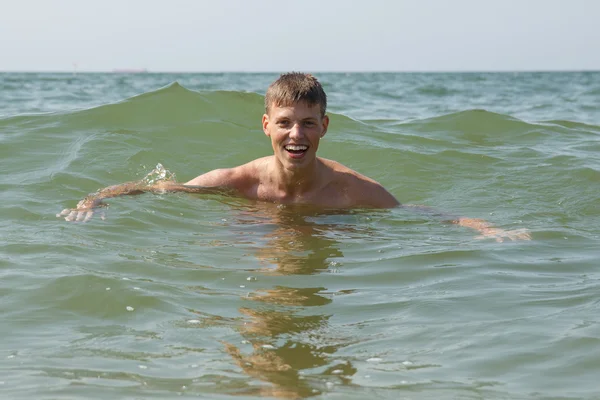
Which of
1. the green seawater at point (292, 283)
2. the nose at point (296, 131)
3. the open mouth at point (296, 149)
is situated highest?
the nose at point (296, 131)

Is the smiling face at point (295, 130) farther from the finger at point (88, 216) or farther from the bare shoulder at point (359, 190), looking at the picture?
the finger at point (88, 216)

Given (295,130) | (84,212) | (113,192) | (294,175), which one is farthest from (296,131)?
(84,212)

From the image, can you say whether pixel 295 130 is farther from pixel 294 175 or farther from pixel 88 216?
pixel 88 216

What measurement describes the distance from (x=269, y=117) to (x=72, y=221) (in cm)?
150

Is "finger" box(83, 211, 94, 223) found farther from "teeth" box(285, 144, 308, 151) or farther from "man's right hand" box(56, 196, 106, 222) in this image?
"teeth" box(285, 144, 308, 151)

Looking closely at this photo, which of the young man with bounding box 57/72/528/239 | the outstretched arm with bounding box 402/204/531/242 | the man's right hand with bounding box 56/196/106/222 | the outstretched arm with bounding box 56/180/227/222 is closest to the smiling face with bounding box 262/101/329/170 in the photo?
the young man with bounding box 57/72/528/239

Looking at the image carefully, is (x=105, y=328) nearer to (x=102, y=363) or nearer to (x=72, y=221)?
(x=102, y=363)

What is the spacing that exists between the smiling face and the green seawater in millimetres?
452

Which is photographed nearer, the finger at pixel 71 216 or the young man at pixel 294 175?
the finger at pixel 71 216

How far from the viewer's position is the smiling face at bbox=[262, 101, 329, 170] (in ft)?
18.9

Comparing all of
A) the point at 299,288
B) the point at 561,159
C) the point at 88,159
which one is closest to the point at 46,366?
the point at 299,288

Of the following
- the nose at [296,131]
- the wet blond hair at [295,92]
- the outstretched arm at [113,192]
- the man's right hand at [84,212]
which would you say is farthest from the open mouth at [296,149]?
the man's right hand at [84,212]

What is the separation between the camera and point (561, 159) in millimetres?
8688

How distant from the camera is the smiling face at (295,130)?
577 cm
